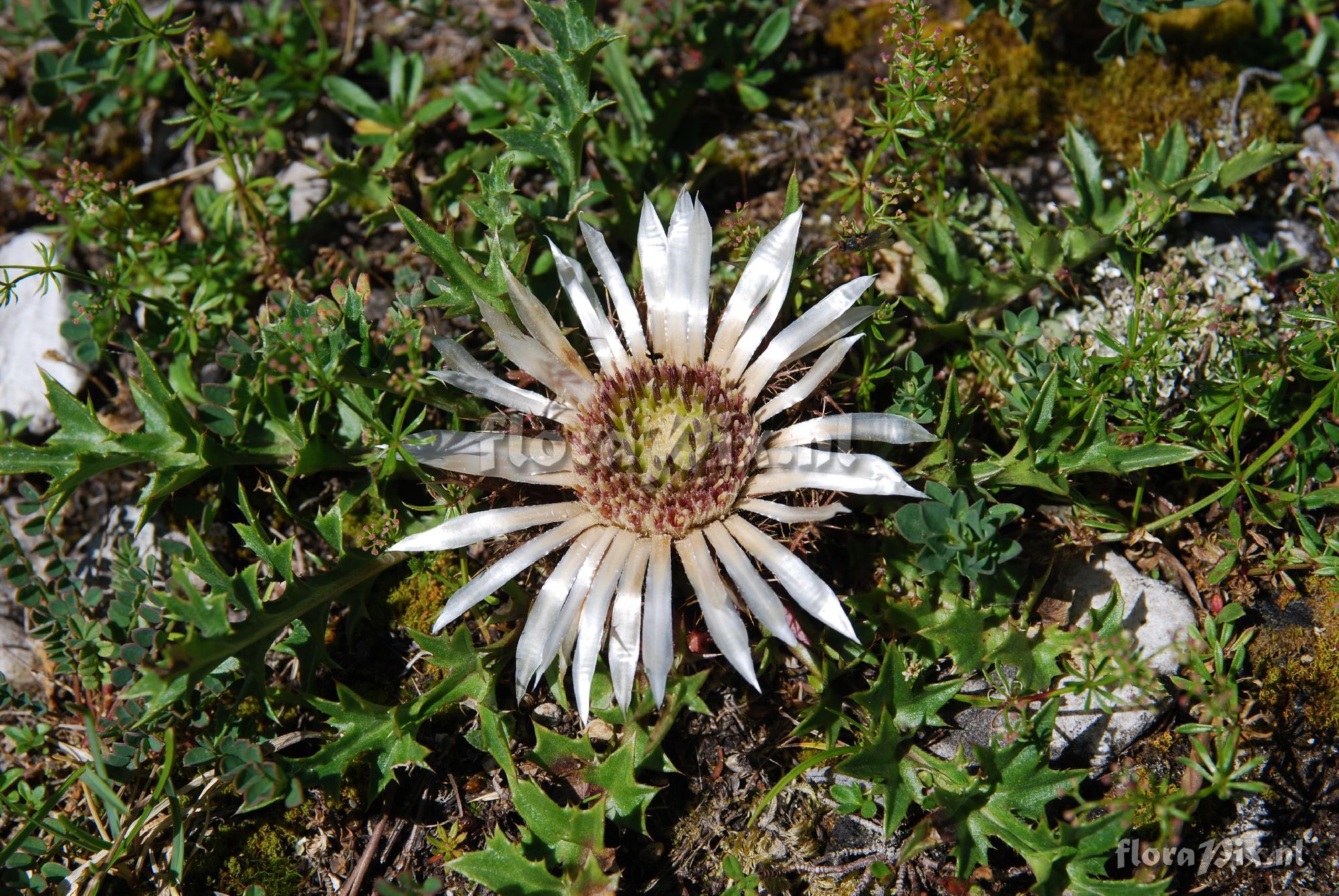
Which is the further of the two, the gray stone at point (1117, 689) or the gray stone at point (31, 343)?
the gray stone at point (31, 343)

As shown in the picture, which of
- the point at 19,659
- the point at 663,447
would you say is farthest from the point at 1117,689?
the point at 19,659

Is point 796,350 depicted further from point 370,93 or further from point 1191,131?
point 370,93

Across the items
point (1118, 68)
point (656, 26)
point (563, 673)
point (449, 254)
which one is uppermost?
point (656, 26)

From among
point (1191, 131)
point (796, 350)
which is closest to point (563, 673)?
point (796, 350)

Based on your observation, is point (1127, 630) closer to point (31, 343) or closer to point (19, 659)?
point (19, 659)

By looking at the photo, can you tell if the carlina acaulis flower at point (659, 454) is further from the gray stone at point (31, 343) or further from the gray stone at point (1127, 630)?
the gray stone at point (31, 343)

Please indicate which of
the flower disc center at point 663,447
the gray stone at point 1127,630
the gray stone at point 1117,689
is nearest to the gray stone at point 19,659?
the flower disc center at point 663,447

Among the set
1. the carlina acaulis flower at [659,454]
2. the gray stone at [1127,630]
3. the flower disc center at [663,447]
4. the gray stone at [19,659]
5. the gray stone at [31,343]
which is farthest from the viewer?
the gray stone at [31,343]

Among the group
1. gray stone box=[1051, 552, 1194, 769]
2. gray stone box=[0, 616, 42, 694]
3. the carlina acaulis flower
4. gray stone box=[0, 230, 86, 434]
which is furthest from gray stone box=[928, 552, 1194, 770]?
gray stone box=[0, 230, 86, 434]

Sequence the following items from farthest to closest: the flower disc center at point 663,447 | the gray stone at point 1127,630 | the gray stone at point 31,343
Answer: the gray stone at point 31,343 → the flower disc center at point 663,447 → the gray stone at point 1127,630
